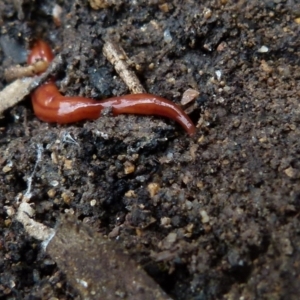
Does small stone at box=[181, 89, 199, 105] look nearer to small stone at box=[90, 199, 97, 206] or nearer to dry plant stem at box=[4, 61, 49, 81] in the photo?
small stone at box=[90, 199, 97, 206]

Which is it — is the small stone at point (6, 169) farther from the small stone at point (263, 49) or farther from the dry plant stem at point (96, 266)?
the small stone at point (263, 49)

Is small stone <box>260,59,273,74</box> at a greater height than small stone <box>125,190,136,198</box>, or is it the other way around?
small stone <box>260,59,273,74</box>

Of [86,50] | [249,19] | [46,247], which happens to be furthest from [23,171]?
[249,19]

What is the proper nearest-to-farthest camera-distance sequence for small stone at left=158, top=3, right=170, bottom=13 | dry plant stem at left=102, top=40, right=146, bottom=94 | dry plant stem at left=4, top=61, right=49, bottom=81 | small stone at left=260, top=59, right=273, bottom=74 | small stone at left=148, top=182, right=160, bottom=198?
1. small stone at left=148, top=182, right=160, bottom=198
2. small stone at left=260, top=59, right=273, bottom=74
3. dry plant stem at left=102, top=40, right=146, bottom=94
4. small stone at left=158, top=3, right=170, bottom=13
5. dry plant stem at left=4, top=61, right=49, bottom=81

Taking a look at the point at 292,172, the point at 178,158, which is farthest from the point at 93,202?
the point at 292,172

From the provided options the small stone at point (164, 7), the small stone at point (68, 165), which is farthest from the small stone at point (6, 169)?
the small stone at point (164, 7)

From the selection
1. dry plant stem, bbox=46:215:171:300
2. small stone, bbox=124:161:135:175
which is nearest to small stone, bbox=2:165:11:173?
dry plant stem, bbox=46:215:171:300

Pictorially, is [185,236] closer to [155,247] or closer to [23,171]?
[155,247]
